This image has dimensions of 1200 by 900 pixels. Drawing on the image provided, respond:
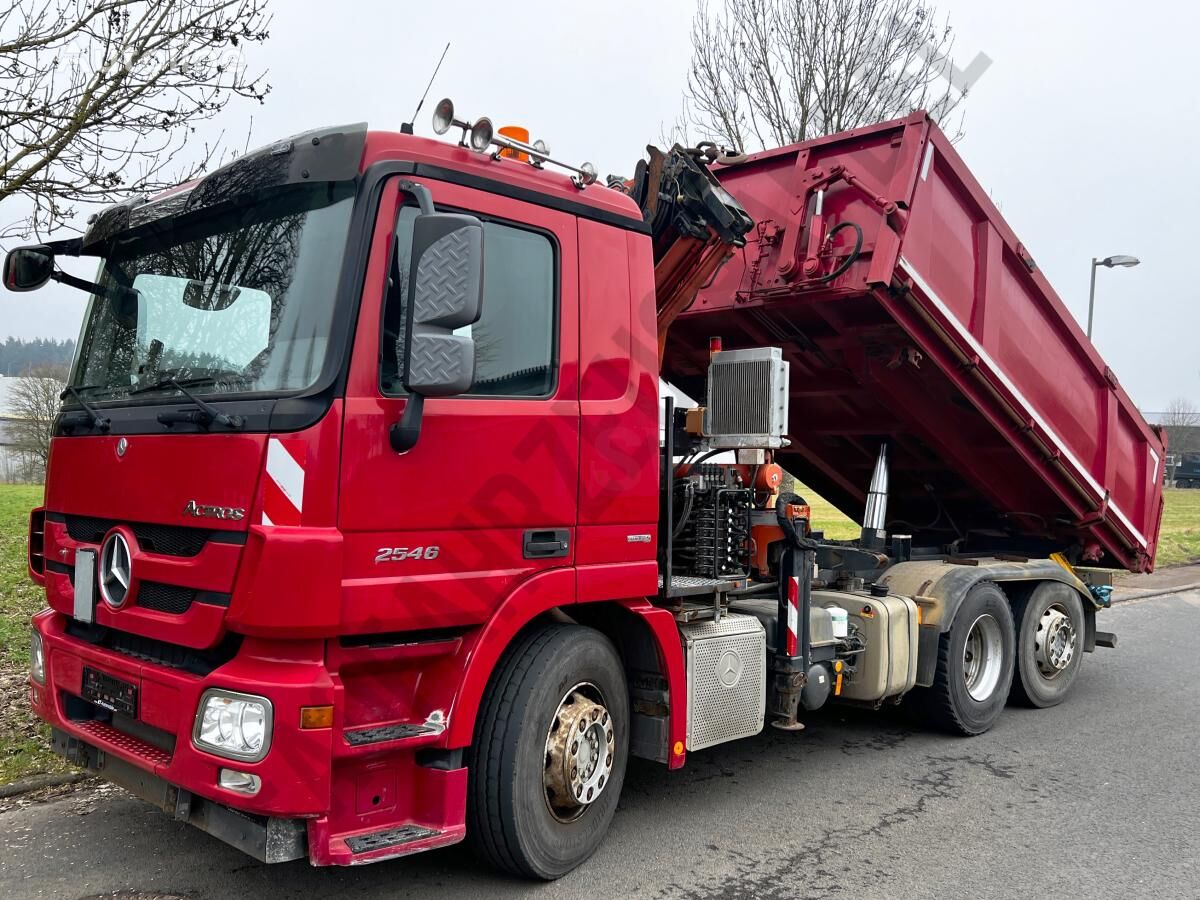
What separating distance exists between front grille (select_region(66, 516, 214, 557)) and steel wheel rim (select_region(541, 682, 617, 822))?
1.46m

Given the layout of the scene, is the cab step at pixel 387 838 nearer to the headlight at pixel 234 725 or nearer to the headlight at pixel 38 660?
the headlight at pixel 234 725

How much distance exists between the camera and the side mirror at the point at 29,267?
4.21 meters

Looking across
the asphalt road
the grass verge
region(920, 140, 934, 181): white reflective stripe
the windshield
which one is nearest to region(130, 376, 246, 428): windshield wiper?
the windshield

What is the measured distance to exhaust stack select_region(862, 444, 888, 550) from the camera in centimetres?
657

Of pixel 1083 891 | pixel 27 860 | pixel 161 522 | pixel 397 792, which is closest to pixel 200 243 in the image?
pixel 161 522

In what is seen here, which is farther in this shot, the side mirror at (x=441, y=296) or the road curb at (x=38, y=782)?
the road curb at (x=38, y=782)

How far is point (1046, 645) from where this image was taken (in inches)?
268

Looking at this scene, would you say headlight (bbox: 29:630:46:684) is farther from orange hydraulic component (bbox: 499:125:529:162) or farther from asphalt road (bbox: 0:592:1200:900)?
orange hydraulic component (bbox: 499:125:529:162)

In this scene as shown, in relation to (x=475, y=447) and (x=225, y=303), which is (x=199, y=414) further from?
(x=475, y=447)

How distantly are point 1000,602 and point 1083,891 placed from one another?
267 centimetres

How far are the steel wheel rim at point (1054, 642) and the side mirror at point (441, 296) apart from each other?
517 centimetres

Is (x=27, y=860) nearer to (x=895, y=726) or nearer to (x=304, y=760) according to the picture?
(x=304, y=760)

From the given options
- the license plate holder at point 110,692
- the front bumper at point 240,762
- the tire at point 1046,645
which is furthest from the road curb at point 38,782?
the tire at point 1046,645

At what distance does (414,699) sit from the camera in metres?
3.49
